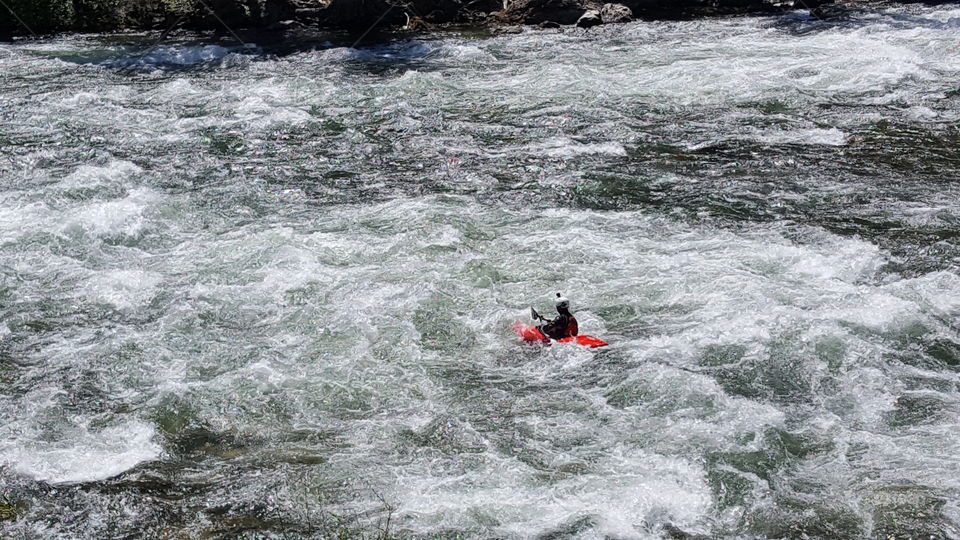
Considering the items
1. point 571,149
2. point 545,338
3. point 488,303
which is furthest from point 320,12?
point 545,338

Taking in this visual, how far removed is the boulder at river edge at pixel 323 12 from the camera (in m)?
18.0

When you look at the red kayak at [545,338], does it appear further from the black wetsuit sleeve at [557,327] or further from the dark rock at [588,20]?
the dark rock at [588,20]

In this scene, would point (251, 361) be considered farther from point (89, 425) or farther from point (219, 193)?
point (219, 193)

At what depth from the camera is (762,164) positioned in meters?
10.8

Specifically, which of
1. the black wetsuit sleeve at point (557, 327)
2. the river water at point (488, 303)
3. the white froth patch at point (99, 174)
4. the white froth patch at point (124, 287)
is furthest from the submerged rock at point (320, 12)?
the black wetsuit sleeve at point (557, 327)

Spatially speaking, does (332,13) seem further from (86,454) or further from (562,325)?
(86,454)

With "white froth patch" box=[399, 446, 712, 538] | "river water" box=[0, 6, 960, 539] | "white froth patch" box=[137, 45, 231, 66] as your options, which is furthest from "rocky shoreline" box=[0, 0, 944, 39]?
"white froth patch" box=[399, 446, 712, 538]

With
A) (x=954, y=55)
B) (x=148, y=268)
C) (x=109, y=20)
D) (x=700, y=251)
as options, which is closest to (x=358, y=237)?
(x=148, y=268)

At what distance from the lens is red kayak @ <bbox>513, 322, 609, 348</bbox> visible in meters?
7.16

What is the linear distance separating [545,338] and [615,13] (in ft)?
40.2

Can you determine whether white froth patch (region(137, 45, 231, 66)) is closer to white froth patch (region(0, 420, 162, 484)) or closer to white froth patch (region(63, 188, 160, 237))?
white froth patch (region(63, 188, 160, 237))

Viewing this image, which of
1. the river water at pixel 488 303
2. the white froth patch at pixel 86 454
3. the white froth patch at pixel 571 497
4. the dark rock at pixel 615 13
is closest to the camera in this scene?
the white froth patch at pixel 571 497

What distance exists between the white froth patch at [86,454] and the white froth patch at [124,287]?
6.54 ft

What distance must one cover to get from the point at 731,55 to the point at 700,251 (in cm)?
730
